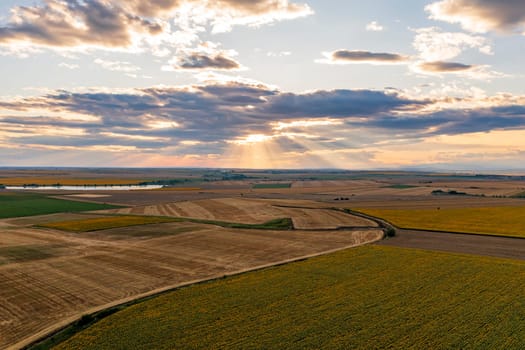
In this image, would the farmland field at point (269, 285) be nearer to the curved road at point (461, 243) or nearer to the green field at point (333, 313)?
the green field at point (333, 313)

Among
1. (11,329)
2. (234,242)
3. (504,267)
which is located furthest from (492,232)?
(11,329)

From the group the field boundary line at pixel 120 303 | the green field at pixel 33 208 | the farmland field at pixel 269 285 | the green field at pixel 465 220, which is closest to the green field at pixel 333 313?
the farmland field at pixel 269 285

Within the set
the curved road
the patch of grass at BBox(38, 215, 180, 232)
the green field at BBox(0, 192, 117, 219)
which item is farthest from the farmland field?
the green field at BBox(0, 192, 117, 219)

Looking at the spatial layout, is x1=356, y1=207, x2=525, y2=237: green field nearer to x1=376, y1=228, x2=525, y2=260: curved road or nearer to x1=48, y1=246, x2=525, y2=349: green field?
x1=376, y1=228, x2=525, y2=260: curved road

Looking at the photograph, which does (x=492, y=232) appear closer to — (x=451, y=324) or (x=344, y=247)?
(x=344, y=247)

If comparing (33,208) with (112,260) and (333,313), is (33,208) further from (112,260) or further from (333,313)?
(333,313)

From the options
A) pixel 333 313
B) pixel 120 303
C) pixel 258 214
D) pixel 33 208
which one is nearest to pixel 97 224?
pixel 258 214
